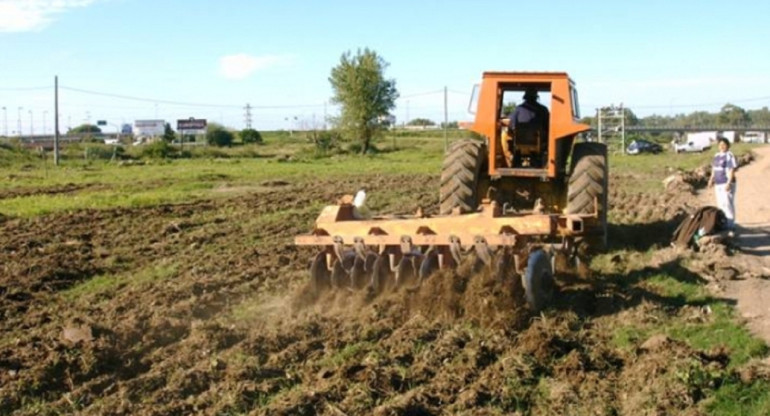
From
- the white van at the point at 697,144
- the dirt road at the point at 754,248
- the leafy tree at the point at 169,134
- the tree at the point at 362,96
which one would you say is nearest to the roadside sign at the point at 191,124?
the leafy tree at the point at 169,134

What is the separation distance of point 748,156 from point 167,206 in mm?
23202

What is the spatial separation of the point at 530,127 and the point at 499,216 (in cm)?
329

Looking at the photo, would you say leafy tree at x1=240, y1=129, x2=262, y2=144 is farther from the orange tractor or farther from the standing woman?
the orange tractor

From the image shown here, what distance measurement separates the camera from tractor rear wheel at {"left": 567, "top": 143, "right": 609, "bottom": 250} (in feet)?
32.7

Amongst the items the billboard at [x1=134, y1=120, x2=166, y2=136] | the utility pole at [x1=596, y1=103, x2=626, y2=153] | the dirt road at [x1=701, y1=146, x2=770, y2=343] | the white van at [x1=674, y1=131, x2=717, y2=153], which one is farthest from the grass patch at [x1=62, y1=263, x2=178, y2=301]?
the billboard at [x1=134, y1=120, x2=166, y2=136]

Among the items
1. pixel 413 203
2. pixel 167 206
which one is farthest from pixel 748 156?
pixel 167 206

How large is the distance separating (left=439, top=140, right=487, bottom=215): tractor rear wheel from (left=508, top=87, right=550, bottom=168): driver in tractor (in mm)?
529

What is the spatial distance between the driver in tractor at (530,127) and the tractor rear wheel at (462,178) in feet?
1.74

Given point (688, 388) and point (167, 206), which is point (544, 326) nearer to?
point (688, 388)

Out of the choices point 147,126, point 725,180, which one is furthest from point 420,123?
point 725,180

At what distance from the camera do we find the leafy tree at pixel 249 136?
72.8m

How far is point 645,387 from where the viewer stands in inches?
221

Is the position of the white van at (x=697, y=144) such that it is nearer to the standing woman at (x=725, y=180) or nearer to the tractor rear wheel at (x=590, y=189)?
the standing woman at (x=725, y=180)

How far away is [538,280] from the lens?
7.48m
